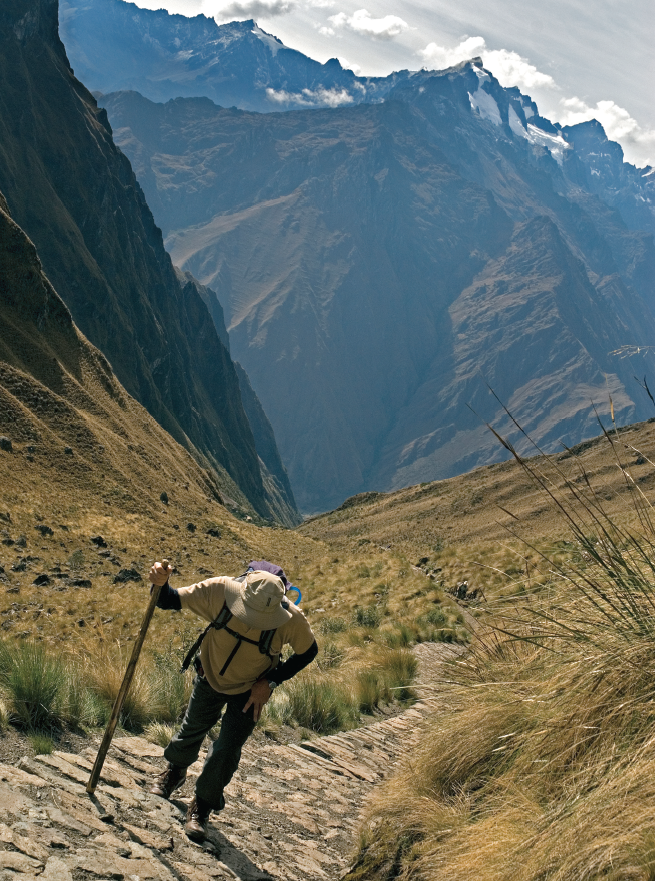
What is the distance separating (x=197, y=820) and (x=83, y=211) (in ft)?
337

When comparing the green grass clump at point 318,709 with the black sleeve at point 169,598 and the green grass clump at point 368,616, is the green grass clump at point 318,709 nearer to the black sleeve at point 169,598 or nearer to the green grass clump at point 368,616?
the black sleeve at point 169,598

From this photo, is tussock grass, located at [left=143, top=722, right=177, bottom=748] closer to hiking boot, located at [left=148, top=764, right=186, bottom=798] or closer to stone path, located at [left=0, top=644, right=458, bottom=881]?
stone path, located at [left=0, top=644, right=458, bottom=881]

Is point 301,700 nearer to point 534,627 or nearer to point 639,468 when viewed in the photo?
point 534,627

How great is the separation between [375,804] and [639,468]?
181ft

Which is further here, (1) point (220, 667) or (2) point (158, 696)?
(2) point (158, 696)

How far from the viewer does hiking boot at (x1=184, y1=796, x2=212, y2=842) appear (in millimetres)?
5008

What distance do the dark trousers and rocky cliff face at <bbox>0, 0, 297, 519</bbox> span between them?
8371 cm

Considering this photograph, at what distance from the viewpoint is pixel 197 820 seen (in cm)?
513

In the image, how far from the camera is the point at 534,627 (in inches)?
212

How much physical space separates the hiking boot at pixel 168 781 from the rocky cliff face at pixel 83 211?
275ft

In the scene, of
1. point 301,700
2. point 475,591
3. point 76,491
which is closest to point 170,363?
point 76,491

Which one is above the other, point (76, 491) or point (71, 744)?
point (71, 744)

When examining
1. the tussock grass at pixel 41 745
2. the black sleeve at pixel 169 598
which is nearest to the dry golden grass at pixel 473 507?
the black sleeve at pixel 169 598

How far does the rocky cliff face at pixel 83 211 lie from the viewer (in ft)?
272
